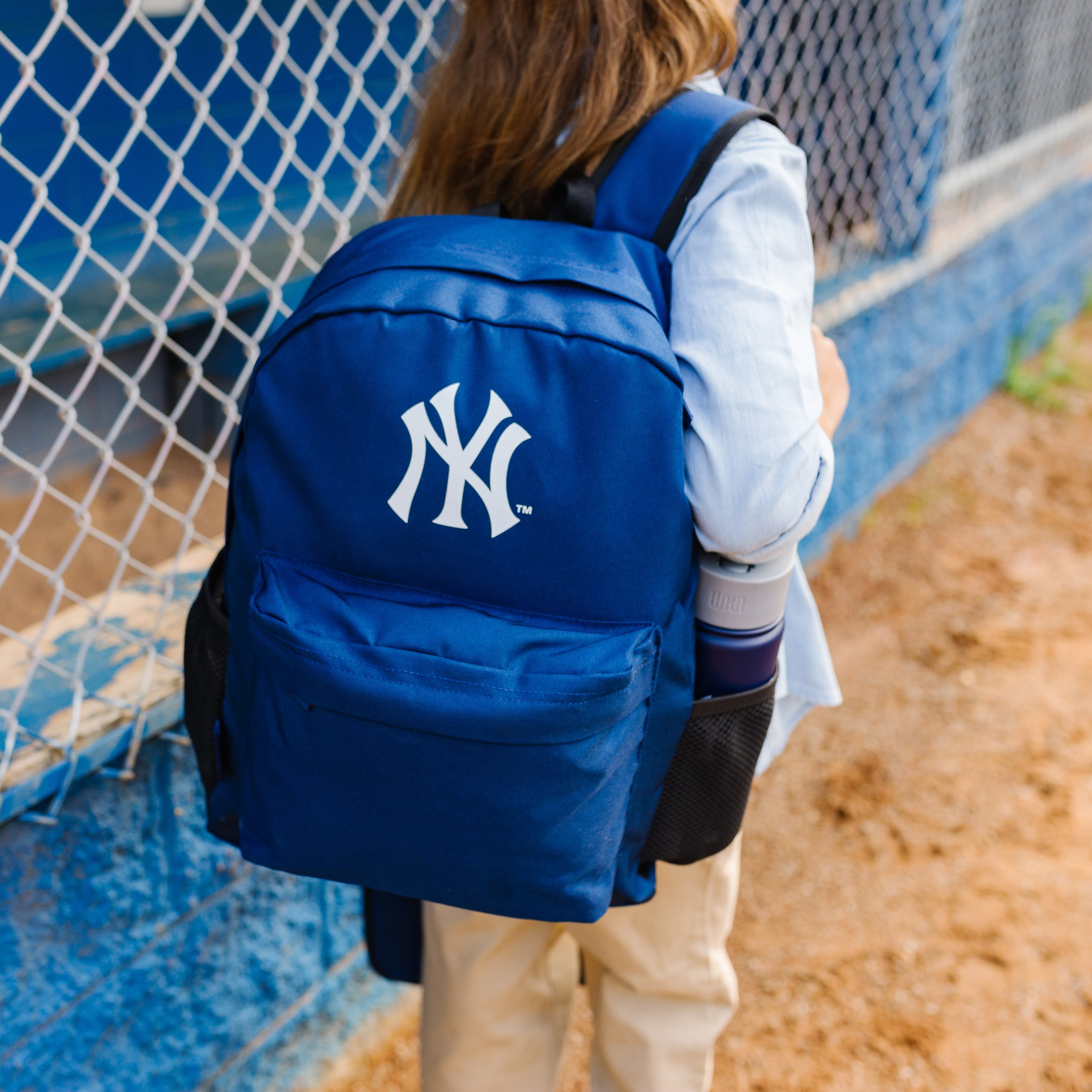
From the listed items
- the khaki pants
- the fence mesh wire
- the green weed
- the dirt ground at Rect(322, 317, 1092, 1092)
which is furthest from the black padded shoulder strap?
the green weed

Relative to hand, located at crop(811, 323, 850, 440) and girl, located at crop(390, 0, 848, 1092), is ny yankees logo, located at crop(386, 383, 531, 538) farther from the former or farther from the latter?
hand, located at crop(811, 323, 850, 440)

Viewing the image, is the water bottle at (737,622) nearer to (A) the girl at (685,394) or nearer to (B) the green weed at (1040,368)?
(A) the girl at (685,394)

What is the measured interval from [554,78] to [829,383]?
0.46 m

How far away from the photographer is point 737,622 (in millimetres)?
1160

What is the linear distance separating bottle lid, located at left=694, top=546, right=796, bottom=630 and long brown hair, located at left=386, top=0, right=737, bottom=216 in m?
0.47

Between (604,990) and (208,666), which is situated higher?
(208,666)

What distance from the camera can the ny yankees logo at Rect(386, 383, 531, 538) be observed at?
3.21 ft

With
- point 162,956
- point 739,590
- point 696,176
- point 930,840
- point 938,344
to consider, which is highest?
point 696,176

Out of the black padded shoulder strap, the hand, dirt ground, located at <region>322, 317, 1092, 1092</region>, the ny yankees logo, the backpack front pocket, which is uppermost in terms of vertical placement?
the black padded shoulder strap

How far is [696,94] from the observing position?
1.18m

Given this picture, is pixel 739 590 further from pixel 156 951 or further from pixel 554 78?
pixel 156 951

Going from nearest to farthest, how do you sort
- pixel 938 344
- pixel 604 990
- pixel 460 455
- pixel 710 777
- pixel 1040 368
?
1. pixel 460 455
2. pixel 710 777
3. pixel 604 990
4. pixel 938 344
5. pixel 1040 368

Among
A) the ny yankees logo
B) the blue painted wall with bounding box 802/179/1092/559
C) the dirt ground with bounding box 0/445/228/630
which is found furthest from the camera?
the blue painted wall with bounding box 802/179/1092/559

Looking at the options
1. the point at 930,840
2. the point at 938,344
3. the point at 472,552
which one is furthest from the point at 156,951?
the point at 938,344
